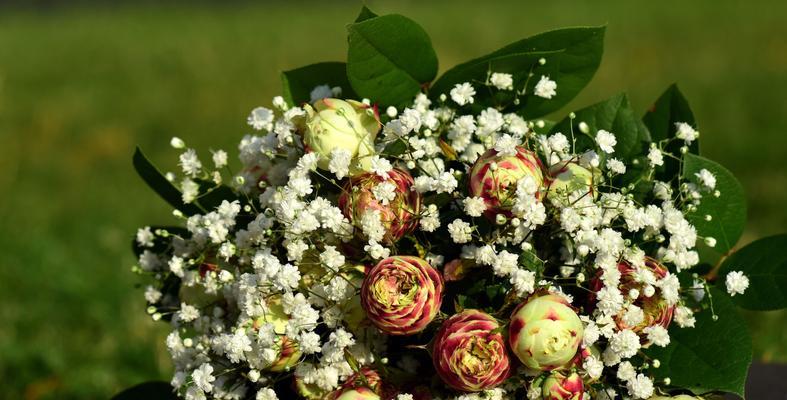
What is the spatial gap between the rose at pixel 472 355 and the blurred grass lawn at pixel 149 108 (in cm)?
182

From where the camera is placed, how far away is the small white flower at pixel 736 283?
1.41 meters

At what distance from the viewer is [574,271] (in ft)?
4.54

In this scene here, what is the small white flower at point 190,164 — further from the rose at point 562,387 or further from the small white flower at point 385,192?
the rose at point 562,387

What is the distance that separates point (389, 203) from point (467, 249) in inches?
5.6

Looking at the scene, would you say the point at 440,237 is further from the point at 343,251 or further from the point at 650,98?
the point at 650,98

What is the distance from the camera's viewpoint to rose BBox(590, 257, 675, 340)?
1.33 metres

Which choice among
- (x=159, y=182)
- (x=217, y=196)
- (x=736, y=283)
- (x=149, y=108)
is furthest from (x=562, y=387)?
(x=149, y=108)

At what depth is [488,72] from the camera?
4.96 feet

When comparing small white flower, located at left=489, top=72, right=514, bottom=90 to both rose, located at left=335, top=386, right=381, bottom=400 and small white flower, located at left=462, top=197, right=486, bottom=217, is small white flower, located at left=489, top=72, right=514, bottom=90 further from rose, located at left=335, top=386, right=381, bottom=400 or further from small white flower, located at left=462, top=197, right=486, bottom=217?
rose, located at left=335, top=386, right=381, bottom=400

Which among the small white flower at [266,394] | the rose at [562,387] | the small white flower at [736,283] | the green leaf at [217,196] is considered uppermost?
the small white flower at [736,283]

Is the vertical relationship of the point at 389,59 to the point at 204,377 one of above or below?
above

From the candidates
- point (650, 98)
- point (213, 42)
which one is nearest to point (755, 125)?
point (650, 98)

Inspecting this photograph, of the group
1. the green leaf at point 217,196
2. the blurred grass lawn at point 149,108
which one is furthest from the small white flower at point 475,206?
the blurred grass lawn at point 149,108

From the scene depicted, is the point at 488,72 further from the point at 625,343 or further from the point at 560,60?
the point at 625,343
